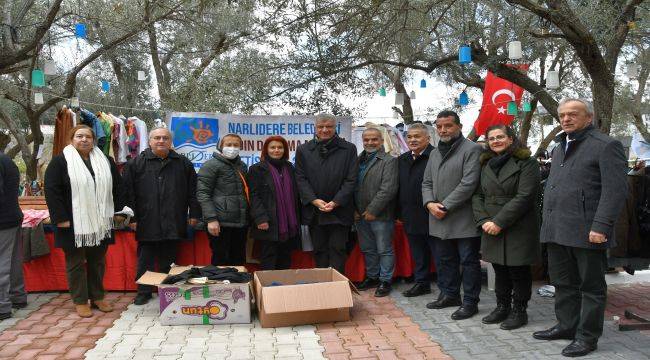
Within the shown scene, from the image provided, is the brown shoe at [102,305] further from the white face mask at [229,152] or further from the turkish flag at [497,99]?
the turkish flag at [497,99]

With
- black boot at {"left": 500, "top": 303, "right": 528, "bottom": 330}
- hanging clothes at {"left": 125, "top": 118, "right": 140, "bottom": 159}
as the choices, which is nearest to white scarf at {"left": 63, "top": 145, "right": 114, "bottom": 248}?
hanging clothes at {"left": 125, "top": 118, "right": 140, "bottom": 159}

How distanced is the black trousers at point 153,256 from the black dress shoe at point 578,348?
3761mm

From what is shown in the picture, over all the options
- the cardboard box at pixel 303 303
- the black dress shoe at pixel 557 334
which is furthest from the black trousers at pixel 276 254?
the black dress shoe at pixel 557 334

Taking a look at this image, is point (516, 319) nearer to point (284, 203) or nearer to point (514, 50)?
point (284, 203)

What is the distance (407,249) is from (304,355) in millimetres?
2581

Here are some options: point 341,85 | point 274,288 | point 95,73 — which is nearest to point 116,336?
point 274,288

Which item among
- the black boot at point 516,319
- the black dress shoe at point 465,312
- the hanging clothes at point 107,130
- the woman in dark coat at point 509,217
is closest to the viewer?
the woman in dark coat at point 509,217

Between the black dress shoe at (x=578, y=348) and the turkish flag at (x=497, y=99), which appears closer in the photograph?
the black dress shoe at (x=578, y=348)

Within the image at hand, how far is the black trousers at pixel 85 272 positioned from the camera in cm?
502

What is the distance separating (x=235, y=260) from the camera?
590cm

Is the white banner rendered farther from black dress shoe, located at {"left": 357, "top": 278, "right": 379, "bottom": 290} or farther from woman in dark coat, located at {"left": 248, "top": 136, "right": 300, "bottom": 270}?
black dress shoe, located at {"left": 357, "top": 278, "right": 379, "bottom": 290}

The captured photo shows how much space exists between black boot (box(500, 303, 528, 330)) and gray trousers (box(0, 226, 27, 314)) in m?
4.43

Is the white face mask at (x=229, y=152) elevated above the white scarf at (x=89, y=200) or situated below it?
above

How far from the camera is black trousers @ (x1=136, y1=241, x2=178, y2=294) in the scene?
555 centimetres
